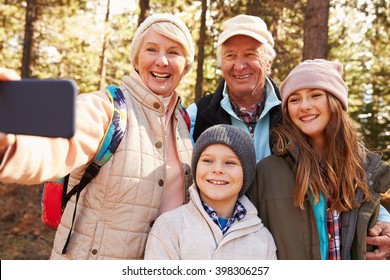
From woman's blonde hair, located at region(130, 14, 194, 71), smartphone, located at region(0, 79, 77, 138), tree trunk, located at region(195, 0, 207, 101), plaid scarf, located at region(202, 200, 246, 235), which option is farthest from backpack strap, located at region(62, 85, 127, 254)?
tree trunk, located at region(195, 0, 207, 101)

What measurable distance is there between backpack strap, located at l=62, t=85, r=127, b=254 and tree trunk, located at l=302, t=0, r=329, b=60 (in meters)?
5.13

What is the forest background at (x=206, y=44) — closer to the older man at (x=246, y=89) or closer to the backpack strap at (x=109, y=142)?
the older man at (x=246, y=89)

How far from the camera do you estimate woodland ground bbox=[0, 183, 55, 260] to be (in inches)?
342

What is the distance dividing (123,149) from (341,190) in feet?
5.30

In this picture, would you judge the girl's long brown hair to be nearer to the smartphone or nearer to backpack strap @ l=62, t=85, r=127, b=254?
backpack strap @ l=62, t=85, r=127, b=254

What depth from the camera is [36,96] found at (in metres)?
1.22

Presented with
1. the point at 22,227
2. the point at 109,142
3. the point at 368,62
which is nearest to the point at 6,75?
the point at 109,142

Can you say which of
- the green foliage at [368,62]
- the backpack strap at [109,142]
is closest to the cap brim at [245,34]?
the backpack strap at [109,142]

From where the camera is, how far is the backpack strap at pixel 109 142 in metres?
2.68

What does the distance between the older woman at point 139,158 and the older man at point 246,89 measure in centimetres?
73

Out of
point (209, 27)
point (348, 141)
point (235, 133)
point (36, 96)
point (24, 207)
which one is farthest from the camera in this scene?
point (209, 27)

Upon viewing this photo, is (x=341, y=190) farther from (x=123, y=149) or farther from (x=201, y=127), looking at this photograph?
(x=123, y=149)

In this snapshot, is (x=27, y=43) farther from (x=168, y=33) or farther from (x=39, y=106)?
(x=39, y=106)
